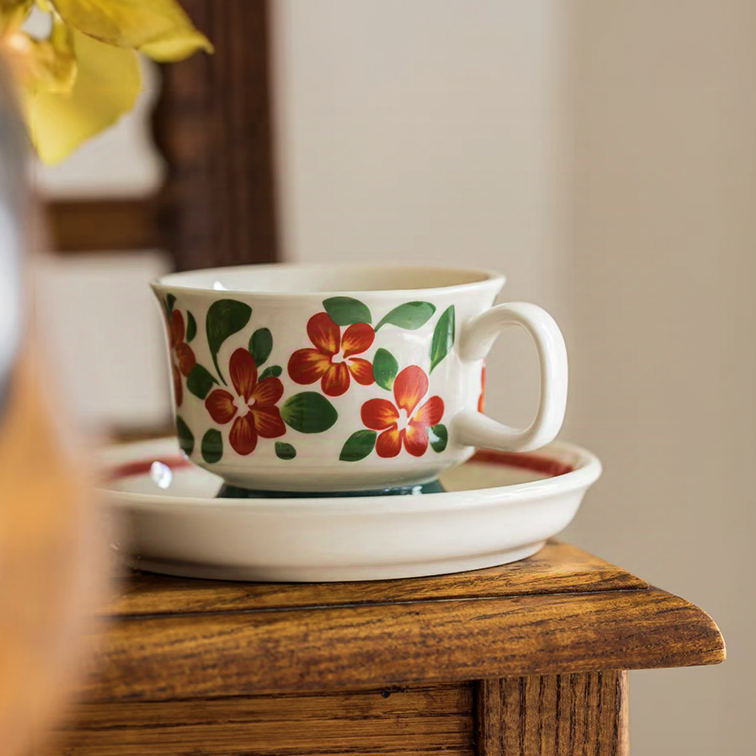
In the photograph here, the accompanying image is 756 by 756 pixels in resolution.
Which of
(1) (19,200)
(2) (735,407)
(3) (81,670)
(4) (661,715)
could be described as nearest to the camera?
(1) (19,200)

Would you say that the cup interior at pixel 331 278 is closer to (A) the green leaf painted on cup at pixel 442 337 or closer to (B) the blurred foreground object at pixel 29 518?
(A) the green leaf painted on cup at pixel 442 337

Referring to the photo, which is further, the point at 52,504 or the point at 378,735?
the point at 378,735

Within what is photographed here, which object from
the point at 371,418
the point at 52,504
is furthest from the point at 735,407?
the point at 52,504

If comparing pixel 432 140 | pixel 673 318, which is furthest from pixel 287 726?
pixel 432 140

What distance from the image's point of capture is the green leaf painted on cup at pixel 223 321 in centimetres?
33

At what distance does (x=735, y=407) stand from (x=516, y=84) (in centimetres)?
52

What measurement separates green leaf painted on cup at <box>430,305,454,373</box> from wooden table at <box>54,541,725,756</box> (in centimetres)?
8

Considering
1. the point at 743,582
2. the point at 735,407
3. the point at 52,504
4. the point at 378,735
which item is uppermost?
the point at 52,504

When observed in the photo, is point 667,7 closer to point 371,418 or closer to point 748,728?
point 748,728

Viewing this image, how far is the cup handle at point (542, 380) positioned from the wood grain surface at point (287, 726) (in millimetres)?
81

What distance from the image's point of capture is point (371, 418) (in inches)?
13.1

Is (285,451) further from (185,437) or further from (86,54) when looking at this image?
(86,54)

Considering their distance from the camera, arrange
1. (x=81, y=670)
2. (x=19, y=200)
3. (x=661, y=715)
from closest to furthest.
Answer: (x=19, y=200)
(x=81, y=670)
(x=661, y=715)

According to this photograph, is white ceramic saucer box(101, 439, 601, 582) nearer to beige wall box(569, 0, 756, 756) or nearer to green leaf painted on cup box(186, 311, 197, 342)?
green leaf painted on cup box(186, 311, 197, 342)
